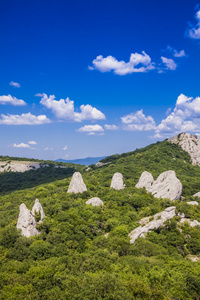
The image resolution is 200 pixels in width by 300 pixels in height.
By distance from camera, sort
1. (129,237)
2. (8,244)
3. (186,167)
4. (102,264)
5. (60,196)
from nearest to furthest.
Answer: (102,264) → (8,244) → (129,237) → (60,196) → (186,167)

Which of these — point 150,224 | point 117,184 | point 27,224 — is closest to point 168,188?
point 117,184

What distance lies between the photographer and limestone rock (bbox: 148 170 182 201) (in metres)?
59.5

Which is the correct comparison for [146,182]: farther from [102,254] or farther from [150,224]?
[102,254]

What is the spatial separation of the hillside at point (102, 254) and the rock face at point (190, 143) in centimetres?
7972

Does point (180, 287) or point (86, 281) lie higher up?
point (86, 281)

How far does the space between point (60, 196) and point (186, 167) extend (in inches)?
2764

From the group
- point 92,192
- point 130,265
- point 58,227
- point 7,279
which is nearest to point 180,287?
point 130,265

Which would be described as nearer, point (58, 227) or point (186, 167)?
point (58, 227)

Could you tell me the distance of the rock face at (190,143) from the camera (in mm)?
130875

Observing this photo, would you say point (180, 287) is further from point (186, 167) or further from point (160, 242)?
point (186, 167)

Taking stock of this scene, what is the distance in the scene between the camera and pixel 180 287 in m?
24.0

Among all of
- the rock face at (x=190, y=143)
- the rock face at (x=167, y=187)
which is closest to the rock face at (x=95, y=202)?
the rock face at (x=167, y=187)

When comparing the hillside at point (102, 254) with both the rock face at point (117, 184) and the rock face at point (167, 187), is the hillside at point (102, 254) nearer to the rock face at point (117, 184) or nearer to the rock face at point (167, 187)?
the rock face at point (167, 187)

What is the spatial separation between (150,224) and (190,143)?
10953 centimetres
